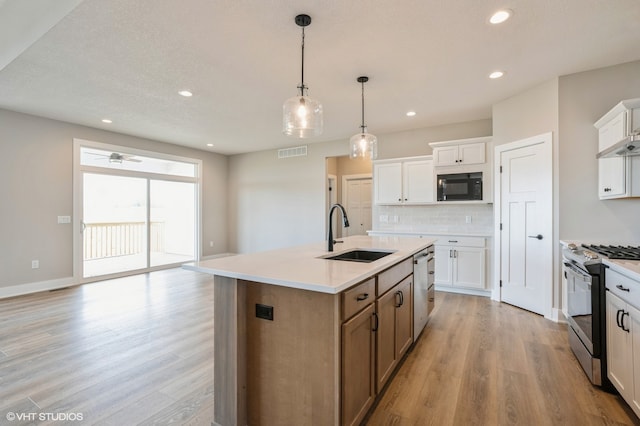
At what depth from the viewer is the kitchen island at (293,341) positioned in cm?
144

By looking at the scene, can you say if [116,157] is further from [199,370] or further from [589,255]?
[589,255]

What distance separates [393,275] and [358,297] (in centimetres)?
62

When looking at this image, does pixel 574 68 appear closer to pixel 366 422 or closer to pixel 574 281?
pixel 574 281

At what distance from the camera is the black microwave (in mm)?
4500

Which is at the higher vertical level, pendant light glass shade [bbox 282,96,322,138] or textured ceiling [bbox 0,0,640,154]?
textured ceiling [bbox 0,0,640,154]

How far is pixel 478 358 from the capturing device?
2.51m

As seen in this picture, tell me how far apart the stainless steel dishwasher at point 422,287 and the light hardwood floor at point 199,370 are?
206mm

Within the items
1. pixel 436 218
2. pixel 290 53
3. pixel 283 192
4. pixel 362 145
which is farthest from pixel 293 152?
pixel 290 53

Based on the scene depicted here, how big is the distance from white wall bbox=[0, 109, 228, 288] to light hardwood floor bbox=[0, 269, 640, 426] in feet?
3.10

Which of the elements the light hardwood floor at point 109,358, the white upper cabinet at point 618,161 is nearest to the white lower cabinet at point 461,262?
the white upper cabinet at point 618,161

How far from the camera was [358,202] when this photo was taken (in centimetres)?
736

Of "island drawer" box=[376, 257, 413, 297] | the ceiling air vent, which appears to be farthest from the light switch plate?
"island drawer" box=[376, 257, 413, 297]

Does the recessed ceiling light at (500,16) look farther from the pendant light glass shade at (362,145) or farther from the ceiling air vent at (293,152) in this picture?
the ceiling air vent at (293,152)

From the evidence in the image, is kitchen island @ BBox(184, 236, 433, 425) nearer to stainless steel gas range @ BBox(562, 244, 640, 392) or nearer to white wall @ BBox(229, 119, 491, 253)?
stainless steel gas range @ BBox(562, 244, 640, 392)
